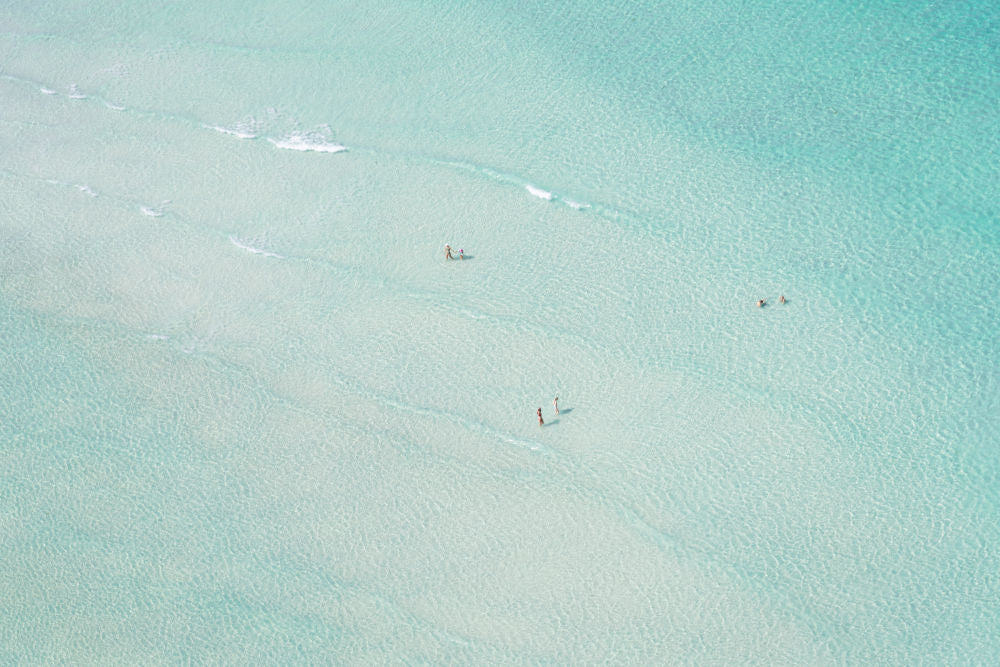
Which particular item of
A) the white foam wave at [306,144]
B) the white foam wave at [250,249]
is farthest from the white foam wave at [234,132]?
the white foam wave at [250,249]

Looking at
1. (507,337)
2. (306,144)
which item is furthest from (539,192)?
(306,144)

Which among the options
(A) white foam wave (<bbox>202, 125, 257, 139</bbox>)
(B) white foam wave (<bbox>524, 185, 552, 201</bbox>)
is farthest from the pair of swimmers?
(A) white foam wave (<bbox>202, 125, 257, 139</bbox>)

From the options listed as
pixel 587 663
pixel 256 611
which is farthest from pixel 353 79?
pixel 587 663

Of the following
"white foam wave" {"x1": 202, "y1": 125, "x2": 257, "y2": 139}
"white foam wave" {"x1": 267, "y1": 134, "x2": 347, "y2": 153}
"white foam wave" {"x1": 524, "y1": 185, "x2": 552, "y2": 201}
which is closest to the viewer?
"white foam wave" {"x1": 524, "y1": 185, "x2": 552, "y2": 201}

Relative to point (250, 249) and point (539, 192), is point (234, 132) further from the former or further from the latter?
point (539, 192)

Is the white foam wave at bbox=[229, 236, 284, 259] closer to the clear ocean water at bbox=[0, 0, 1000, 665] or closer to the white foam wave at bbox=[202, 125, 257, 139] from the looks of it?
the clear ocean water at bbox=[0, 0, 1000, 665]

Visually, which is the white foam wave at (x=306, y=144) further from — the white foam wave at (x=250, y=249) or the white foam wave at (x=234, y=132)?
the white foam wave at (x=250, y=249)
